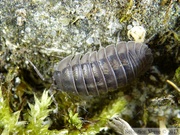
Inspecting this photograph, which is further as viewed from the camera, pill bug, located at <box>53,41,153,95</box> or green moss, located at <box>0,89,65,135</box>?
pill bug, located at <box>53,41,153,95</box>

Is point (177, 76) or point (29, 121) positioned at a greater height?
point (177, 76)

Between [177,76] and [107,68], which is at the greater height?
[107,68]

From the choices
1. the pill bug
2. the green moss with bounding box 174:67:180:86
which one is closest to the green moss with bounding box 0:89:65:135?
the pill bug

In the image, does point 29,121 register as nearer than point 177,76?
Yes

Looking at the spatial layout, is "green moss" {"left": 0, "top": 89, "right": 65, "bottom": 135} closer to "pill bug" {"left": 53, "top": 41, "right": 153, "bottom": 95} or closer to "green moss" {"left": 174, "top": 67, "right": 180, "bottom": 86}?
"pill bug" {"left": 53, "top": 41, "right": 153, "bottom": 95}

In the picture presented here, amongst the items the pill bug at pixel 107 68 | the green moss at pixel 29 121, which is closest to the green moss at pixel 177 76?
the pill bug at pixel 107 68

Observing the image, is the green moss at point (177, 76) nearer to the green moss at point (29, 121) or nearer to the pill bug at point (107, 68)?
the pill bug at point (107, 68)

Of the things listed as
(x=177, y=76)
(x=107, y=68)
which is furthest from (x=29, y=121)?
(x=177, y=76)

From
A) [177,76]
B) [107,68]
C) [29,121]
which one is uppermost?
[107,68]

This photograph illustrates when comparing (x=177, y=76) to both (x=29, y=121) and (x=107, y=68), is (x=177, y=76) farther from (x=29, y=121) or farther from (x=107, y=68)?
(x=29, y=121)
